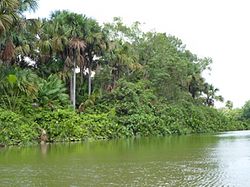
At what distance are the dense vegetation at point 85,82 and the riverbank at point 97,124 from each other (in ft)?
0.22

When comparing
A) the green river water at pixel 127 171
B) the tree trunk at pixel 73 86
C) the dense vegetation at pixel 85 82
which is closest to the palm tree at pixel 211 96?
the dense vegetation at pixel 85 82

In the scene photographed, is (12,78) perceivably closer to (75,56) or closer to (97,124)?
(97,124)

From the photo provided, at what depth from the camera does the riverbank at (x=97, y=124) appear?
28.1 meters

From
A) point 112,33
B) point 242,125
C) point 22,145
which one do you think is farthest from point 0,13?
point 242,125

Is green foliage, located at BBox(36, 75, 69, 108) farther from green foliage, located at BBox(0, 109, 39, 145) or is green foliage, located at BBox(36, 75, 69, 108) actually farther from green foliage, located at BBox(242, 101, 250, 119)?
green foliage, located at BBox(242, 101, 250, 119)

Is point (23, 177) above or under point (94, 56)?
under

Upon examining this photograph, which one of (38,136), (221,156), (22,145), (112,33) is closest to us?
(221,156)

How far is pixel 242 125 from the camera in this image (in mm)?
74188

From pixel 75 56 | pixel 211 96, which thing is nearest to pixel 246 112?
pixel 211 96

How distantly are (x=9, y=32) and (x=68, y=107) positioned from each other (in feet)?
25.7

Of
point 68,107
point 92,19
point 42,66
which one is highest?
point 92,19

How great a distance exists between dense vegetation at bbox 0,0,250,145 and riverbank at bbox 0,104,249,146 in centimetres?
7

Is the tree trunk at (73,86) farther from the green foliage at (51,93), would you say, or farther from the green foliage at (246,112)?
the green foliage at (246,112)

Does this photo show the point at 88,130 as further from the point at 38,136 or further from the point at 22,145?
the point at 22,145
